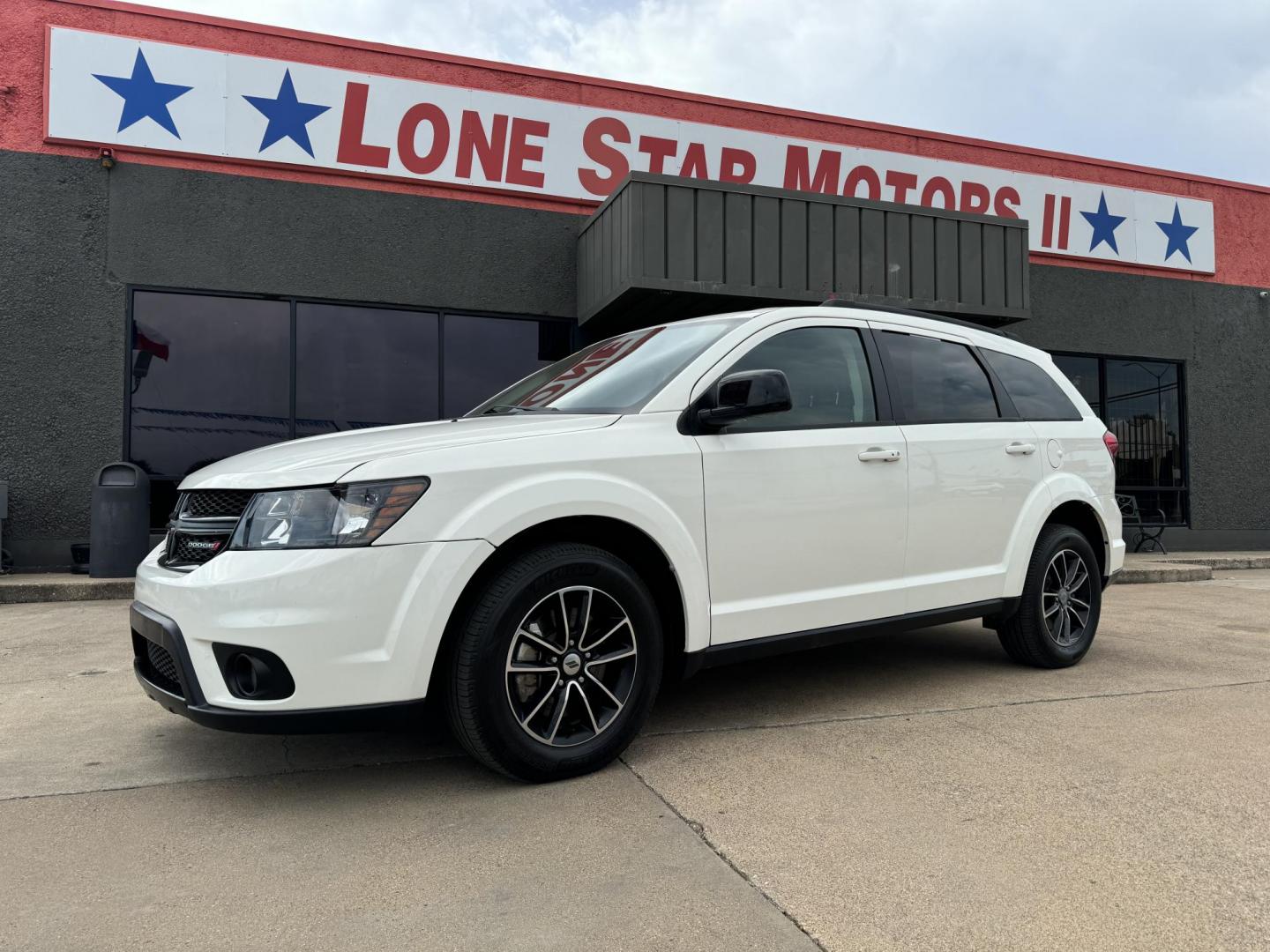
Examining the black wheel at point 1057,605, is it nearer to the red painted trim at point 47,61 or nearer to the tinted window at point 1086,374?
the tinted window at point 1086,374

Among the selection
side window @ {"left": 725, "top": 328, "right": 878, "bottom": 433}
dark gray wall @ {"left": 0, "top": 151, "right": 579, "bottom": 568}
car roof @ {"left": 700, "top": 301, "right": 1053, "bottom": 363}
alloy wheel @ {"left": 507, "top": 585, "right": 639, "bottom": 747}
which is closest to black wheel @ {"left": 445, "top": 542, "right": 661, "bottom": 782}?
alloy wheel @ {"left": 507, "top": 585, "right": 639, "bottom": 747}

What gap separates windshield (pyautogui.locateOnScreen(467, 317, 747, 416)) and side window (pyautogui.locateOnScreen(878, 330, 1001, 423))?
0.90 metres

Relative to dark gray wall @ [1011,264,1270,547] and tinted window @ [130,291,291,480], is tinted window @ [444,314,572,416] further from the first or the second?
dark gray wall @ [1011,264,1270,547]

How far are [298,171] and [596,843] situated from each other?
8573mm

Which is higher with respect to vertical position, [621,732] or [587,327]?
[587,327]

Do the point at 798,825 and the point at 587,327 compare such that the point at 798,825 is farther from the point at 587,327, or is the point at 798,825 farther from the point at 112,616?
the point at 587,327

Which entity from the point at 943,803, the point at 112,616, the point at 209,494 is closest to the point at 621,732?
the point at 943,803

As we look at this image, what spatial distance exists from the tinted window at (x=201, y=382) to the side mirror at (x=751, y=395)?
6.80 meters

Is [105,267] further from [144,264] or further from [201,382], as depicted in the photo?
[201,382]

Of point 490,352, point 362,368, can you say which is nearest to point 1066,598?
point 490,352

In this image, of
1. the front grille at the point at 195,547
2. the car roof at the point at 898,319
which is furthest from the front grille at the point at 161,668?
the car roof at the point at 898,319

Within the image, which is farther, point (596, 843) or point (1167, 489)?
point (1167, 489)

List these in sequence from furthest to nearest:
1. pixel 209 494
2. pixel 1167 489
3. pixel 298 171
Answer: pixel 1167 489 → pixel 298 171 → pixel 209 494

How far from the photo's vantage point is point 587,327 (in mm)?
9773
